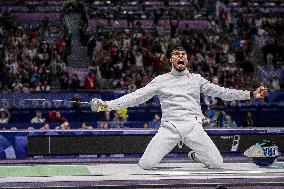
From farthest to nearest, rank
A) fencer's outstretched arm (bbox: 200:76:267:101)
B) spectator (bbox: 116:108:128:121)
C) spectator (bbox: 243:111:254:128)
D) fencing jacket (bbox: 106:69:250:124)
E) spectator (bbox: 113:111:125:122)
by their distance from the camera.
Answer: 1. spectator (bbox: 243:111:254:128)
2. spectator (bbox: 116:108:128:121)
3. spectator (bbox: 113:111:125:122)
4. fencing jacket (bbox: 106:69:250:124)
5. fencer's outstretched arm (bbox: 200:76:267:101)

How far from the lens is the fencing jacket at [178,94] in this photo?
297 inches

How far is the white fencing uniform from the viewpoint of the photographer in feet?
24.1

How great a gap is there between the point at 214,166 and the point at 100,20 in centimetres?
1697

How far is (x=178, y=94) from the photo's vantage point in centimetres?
760

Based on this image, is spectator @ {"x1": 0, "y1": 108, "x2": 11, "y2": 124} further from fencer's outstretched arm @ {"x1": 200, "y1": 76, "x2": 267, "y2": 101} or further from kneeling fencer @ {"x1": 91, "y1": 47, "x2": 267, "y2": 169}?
fencer's outstretched arm @ {"x1": 200, "y1": 76, "x2": 267, "y2": 101}

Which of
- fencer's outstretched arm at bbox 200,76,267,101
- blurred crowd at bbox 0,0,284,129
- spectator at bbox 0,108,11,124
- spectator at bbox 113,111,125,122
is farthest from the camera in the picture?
blurred crowd at bbox 0,0,284,129

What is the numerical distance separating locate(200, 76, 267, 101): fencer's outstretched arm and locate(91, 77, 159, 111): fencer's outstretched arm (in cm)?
69

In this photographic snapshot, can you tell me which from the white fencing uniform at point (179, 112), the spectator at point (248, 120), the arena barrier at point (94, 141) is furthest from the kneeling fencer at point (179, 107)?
the spectator at point (248, 120)

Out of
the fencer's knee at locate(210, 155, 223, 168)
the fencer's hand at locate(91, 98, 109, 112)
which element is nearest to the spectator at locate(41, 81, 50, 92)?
the fencer's hand at locate(91, 98, 109, 112)

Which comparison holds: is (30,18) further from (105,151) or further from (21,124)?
(105,151)

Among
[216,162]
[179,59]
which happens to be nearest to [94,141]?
[179,59]

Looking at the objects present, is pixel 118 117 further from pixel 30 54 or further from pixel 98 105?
pixel 98 105

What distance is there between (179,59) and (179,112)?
704 millimetres

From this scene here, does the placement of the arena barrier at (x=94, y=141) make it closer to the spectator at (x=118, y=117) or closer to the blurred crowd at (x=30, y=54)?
the spectator at (x=118, y=117)
